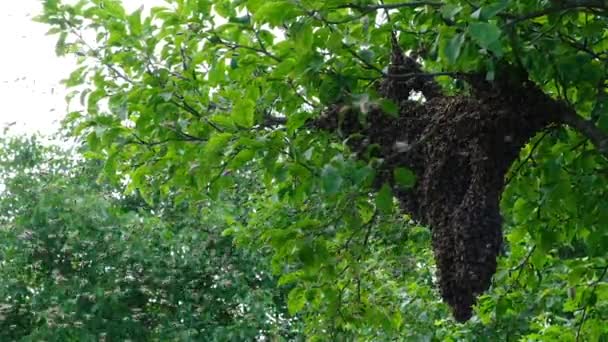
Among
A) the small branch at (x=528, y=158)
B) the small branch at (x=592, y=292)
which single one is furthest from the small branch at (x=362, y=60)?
the small branch at (x=592, y=292)

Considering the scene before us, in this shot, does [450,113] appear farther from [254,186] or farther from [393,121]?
[254,186]

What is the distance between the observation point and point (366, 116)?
3.75 metres

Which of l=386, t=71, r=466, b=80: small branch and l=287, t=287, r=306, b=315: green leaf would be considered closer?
l=386, t=71, r=466, b=80: small branch

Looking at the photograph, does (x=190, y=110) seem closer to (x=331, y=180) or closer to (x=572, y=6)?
(x=331, y=180)

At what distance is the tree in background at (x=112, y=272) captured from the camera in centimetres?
1012

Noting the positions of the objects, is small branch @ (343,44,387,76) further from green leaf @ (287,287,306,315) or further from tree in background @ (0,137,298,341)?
tree in background @ (0,137,298,341)

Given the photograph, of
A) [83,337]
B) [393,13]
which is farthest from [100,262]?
[393,13]

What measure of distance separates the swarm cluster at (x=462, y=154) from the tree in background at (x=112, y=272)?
6.35m

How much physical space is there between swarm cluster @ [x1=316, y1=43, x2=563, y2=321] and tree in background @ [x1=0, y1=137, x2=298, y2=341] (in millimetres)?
6350

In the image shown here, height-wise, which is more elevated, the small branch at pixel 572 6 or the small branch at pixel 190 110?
the small branch at pixel 572 6

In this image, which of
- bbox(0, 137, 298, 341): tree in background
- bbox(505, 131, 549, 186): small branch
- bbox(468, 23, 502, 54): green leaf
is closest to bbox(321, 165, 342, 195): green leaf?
bbox(468, 23, 502, 54): green leaf

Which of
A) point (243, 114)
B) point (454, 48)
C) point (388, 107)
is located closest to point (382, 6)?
point (388, 107)

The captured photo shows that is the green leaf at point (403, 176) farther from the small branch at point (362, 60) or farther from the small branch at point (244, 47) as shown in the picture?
the small branch at point (244, 47)

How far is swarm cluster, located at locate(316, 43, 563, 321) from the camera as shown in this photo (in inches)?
142
